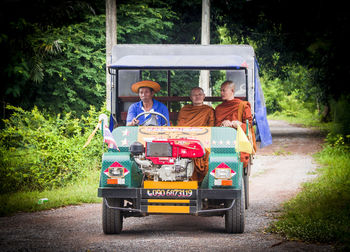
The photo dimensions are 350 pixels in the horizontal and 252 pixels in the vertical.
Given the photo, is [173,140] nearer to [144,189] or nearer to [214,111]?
[144,189]

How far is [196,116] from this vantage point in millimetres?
8234

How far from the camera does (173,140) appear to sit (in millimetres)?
6668

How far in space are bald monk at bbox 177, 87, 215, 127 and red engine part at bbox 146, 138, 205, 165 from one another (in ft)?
5.60

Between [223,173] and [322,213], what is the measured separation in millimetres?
1962

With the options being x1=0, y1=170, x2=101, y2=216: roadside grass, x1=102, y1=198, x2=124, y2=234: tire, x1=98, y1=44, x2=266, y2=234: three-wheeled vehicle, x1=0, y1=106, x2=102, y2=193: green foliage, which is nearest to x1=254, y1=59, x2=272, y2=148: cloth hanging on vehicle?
x1=98, y1=44, x2=266, y2=234: three-wheeled vehicle

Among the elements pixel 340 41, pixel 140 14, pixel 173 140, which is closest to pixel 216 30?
pixel 140 14

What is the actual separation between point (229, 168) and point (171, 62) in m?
2.50

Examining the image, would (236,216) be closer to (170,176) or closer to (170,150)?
(170,176)

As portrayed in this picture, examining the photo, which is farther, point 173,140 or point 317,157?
point 317,157

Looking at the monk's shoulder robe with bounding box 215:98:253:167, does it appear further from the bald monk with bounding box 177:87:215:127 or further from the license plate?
the license plate

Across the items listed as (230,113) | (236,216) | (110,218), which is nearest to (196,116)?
(230,113)

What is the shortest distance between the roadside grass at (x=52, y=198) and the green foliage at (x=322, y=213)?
3581mm

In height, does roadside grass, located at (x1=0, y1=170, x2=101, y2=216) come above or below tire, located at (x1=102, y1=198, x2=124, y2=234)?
below

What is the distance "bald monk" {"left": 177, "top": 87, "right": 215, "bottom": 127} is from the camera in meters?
8.20
